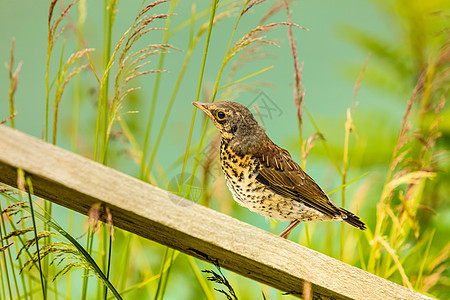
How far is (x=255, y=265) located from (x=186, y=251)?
6.2 inches

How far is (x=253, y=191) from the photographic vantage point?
1163 mm

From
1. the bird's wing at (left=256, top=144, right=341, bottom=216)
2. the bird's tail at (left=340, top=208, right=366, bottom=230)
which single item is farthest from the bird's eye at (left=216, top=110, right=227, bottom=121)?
the bird's tail at (left=340, top=208, right=366, bottom=230)

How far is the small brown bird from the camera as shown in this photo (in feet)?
3.71

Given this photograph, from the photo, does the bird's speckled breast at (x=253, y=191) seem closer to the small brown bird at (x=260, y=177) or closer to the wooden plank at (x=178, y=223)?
the small brown bird at (x=260, y=177)

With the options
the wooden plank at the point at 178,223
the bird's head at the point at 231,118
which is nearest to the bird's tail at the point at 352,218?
the wooden plank at the point at 178,223

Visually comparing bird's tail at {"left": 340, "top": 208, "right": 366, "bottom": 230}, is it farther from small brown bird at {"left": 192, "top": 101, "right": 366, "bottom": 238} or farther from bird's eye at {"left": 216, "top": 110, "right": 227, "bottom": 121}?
bird's eye at {"left": 216, "top": 110, "right": 227, "bottom": 121}

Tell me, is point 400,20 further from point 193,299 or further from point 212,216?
point 212,216

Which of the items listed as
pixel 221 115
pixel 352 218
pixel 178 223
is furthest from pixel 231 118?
pixel 352 218

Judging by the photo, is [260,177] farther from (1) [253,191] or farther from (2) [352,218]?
(2) [352,218]

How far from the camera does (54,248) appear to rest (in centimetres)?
103

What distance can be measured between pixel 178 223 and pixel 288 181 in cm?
31

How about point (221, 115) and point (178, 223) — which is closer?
point (178, 223)

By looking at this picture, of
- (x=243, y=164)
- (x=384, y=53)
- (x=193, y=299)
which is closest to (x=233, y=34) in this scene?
(x=243, y=164)

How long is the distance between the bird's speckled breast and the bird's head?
0.04m
